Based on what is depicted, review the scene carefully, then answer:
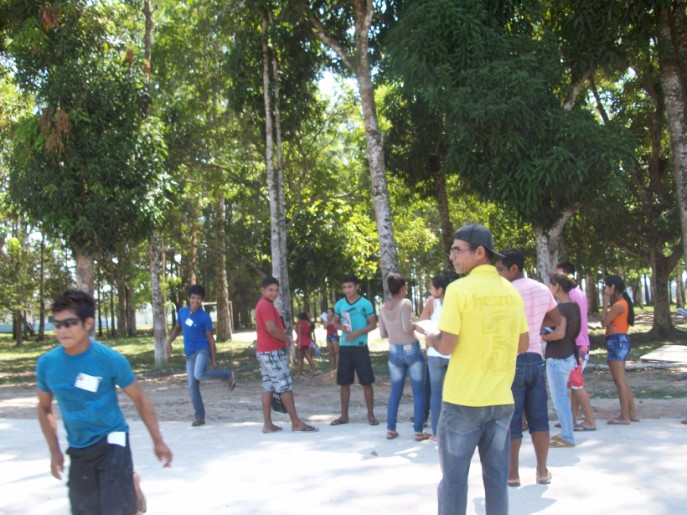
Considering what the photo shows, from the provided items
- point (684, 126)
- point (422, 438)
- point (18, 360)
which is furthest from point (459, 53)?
point (18, 360)

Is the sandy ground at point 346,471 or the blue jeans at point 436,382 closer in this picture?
the sandy ground at point 346,471

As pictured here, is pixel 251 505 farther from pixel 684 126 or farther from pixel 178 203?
pixel 178 203

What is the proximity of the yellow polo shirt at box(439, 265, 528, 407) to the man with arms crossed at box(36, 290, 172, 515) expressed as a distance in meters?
1.74

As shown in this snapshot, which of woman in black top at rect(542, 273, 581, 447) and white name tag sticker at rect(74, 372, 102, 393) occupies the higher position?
white name tag sticker at rect(74, 372, 102, 393)

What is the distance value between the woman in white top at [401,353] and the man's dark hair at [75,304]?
13.9 feet

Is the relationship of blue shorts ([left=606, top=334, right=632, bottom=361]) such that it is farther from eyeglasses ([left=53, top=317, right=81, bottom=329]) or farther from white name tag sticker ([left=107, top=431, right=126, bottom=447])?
eyeglasses ([left=53, top=317, right=81, bottom=329])

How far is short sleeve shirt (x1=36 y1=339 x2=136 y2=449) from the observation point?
3762 mm

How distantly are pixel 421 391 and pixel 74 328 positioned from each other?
4.68 metres

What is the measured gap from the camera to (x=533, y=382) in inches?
214

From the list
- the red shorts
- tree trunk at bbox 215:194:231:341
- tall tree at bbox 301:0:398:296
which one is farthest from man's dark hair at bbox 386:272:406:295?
tree trunk at bbox 215:194:231:341

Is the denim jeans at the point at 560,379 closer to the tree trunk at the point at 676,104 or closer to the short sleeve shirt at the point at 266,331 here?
the short sleeve shirt at the point at 266,331

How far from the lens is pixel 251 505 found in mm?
5270

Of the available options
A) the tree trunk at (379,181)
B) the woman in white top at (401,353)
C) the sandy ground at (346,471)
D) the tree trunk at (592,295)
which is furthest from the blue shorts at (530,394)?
the tree trunk at (592,295)

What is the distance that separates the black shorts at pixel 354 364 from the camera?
27.8ft
